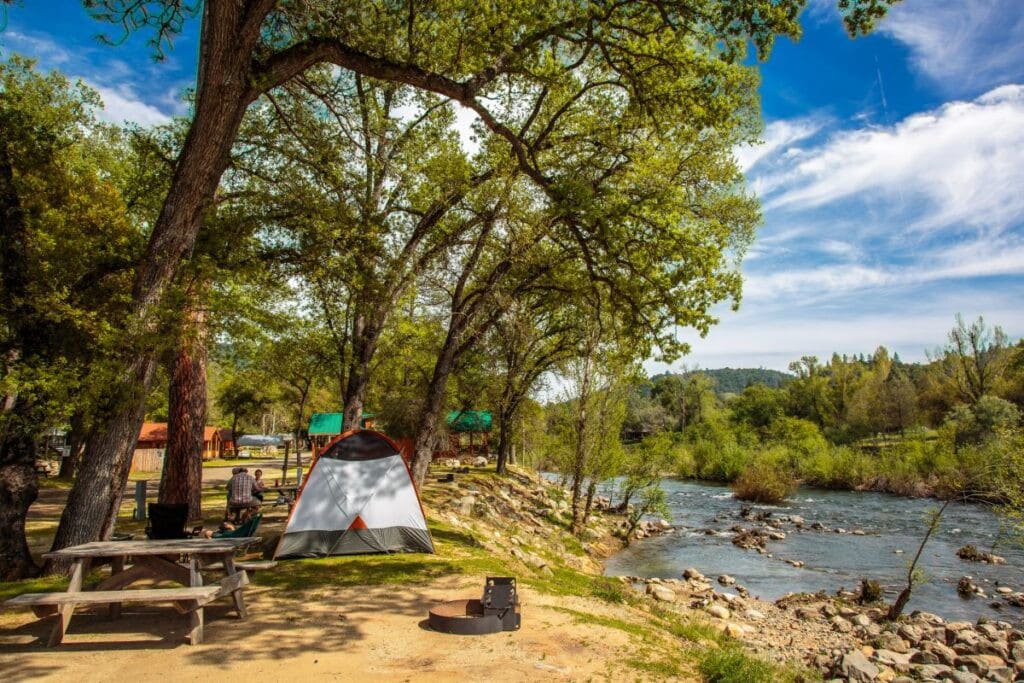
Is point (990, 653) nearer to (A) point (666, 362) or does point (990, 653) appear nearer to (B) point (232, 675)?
(A) point (666, 362)

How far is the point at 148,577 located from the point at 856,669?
8896mm

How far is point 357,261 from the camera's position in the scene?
11328mm

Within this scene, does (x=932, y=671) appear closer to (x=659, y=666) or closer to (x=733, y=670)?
(x=733, y=670)

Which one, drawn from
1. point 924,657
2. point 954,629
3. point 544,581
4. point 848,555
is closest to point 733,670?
point 544,581

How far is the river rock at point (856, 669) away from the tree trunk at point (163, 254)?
32.6 ft

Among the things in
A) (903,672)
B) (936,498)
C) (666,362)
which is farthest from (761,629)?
(936,498)

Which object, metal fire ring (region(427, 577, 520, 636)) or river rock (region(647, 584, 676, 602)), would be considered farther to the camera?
river rock (region(647, 584, 676, 602))

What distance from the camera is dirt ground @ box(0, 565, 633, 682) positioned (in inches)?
211

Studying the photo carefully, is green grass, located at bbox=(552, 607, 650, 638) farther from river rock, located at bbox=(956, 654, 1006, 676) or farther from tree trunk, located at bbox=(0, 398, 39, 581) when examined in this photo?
tree trunk, located at bbox=(0, 398, 39, 581)

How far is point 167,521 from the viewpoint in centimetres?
906

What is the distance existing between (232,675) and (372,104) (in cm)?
1162

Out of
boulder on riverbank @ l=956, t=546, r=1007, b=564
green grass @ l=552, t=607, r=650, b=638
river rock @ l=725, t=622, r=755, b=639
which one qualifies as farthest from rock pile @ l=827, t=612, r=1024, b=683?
boulder on riverbank @ l=956, t=546, r=1007, b=564

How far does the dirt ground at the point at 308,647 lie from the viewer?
17.6 ft

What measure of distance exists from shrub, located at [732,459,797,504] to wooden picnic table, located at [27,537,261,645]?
31915 mm
